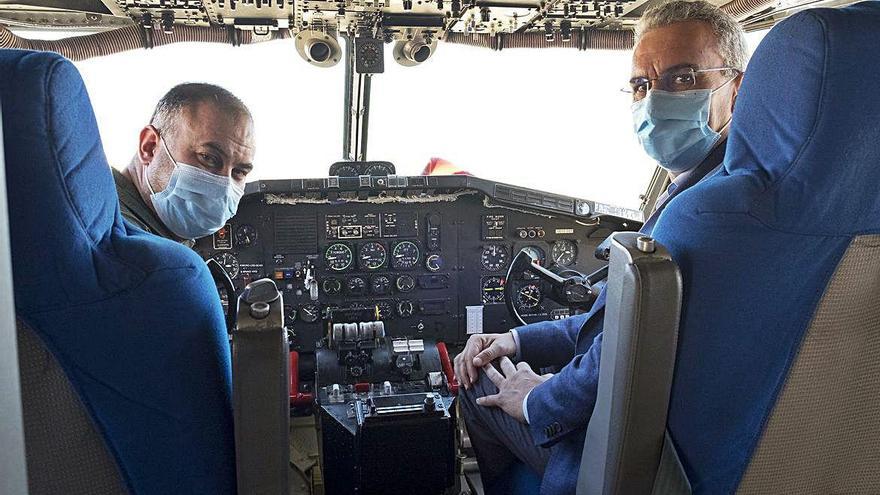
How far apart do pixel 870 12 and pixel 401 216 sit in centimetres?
268

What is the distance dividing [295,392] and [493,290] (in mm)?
1209

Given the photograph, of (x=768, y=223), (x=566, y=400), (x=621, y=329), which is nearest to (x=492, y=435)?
(x=566, y=400)

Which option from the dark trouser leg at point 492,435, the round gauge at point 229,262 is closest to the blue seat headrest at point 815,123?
the dark trouser leg at point 492,435

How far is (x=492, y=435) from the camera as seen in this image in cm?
191

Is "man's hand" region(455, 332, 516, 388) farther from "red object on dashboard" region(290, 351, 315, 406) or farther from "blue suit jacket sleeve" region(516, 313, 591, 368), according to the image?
"red object on dashboard" region(290, 351, 315, 406)

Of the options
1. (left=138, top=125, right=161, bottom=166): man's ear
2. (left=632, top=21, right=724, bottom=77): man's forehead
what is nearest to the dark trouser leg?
(left=632, top=21, right=724, bottom=77): man's forehead

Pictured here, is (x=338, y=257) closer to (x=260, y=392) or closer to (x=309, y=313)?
(x=309, y=313)

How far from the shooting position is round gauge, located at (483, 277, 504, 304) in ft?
12.1

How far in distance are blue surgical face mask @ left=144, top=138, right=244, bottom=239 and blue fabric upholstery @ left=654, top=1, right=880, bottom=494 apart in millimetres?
1554

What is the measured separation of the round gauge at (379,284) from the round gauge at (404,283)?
0.05m

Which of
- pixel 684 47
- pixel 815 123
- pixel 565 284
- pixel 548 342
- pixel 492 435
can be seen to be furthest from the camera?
pixel 565 284

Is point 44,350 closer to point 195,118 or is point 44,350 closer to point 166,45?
point 195,118

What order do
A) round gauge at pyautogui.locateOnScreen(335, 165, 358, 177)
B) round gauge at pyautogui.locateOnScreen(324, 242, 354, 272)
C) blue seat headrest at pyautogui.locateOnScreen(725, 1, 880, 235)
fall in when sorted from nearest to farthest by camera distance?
blue seat headrest at pyautogui.locateOnScreen(725, 1, 880, 235) < round gauge at pyautogui.locateOnScreen(335, 165, 358, 177) < round gauge at pyautogui.locateOnScreen(324, 242, 354, 272)

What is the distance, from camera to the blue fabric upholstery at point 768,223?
988mm
